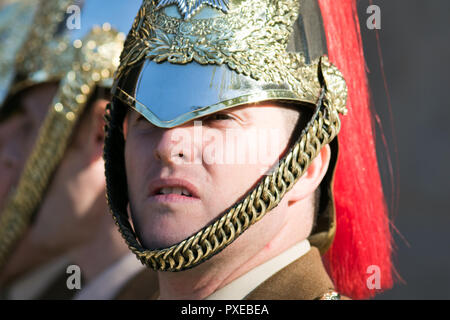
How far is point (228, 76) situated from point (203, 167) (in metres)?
0.20

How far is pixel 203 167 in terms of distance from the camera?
1.61 m

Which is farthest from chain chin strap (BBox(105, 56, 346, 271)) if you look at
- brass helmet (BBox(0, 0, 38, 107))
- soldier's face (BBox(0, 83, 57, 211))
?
brass helmet (BBox(0, 0, 38, 107))

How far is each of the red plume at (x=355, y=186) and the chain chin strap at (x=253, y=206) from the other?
0.60ft

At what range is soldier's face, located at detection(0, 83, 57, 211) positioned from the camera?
2.96 meters

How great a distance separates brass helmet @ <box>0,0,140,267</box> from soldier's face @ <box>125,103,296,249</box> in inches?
46.1

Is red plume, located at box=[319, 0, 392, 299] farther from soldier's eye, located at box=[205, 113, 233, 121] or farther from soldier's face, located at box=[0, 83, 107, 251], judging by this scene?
soldier's face, located at box=[0, 83, 107, 251]

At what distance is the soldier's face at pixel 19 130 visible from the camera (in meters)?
2.96

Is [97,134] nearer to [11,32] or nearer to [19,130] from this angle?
[19,130]

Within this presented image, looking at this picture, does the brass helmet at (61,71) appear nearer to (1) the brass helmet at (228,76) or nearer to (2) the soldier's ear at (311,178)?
(1) the brass helmet at (228,76)

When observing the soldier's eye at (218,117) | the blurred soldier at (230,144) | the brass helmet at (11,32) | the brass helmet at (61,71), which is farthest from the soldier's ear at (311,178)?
the brass helmet at (11,32)

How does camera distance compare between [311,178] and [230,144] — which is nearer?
[230,144]

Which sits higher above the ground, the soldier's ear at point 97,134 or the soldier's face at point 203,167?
the soldier's ear at point 97,134

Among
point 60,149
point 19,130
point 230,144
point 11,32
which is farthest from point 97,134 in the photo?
point 230,144
